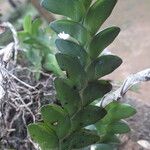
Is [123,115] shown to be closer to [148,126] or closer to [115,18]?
[148,126]

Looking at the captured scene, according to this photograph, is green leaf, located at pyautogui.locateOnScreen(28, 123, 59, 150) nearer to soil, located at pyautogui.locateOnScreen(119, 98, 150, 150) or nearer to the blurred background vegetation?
soil, located at pyautogui.locateOnScreen(119, 98, 150, 150)

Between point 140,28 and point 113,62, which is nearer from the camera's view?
point 113,62

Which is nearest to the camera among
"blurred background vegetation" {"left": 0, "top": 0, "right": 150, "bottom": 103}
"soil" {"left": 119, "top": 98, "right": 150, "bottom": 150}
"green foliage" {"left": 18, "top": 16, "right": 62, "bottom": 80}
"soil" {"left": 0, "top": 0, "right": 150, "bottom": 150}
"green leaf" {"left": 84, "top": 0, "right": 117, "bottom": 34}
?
"green leaf" {"left": 84, "top": 0, "right": 117, "bottom": 34}

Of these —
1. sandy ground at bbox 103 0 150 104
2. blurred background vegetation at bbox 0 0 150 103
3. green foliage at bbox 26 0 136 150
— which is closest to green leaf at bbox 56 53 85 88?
green foliage at bbox 26 0 136 150

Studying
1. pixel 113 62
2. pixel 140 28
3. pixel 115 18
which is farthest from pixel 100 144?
pixel 115 18

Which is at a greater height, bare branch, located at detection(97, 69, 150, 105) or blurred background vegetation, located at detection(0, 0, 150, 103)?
bare branch, located at detection(97, 69, 150, 105)

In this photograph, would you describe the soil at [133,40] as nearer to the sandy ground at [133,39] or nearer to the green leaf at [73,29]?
the sandy ground at [133,39]

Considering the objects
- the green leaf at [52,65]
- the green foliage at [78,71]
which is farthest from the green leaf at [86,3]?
the green leaf at [52,65]
